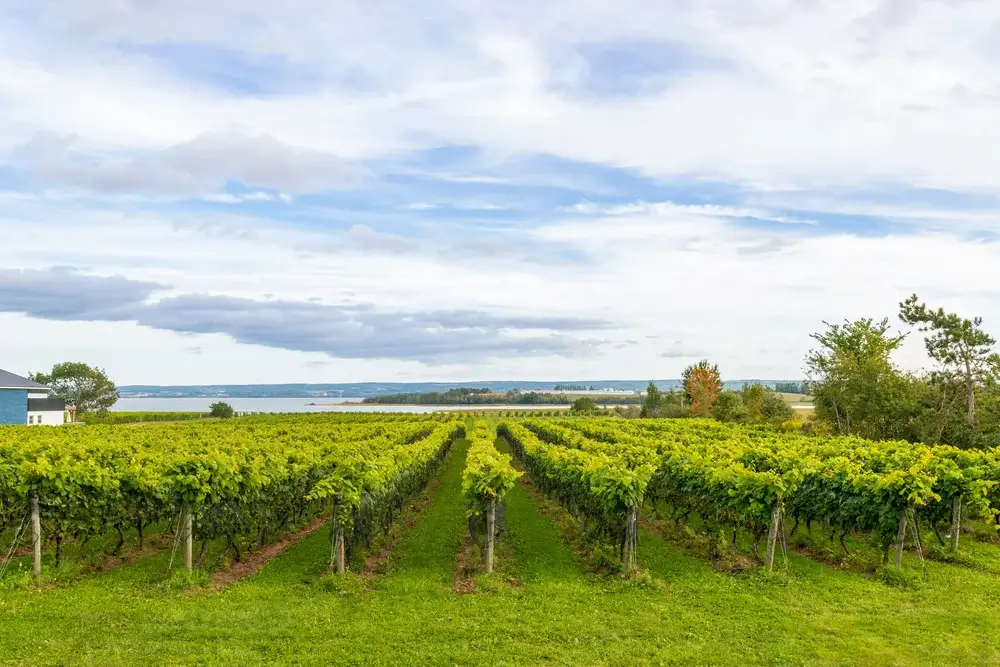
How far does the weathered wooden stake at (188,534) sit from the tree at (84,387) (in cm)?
10755

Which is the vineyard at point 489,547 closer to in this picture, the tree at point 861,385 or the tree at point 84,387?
the tree at point 861,385

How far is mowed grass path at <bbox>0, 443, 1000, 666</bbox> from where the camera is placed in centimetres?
897

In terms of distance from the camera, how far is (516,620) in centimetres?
1034

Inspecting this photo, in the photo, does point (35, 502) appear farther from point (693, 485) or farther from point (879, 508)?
point (879, 508)

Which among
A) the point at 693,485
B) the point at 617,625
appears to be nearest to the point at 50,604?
the point at 617,625

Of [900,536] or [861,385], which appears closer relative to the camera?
[900,536]

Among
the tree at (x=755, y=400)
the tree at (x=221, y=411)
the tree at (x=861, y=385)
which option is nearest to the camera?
the tree at (x=861, y=385)

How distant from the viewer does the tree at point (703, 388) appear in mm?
81375

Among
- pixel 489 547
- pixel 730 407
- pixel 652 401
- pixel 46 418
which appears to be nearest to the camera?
pixel 489 547

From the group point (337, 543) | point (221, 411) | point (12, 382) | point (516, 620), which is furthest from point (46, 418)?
point (516, 620)

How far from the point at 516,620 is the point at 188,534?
22.0 ft

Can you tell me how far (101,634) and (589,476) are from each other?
30.8ft

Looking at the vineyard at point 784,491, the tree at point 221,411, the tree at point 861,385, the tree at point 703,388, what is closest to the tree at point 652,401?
the tree at point 703,388

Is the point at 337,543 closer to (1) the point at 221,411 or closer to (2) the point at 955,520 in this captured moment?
(2) the point at 955,520
